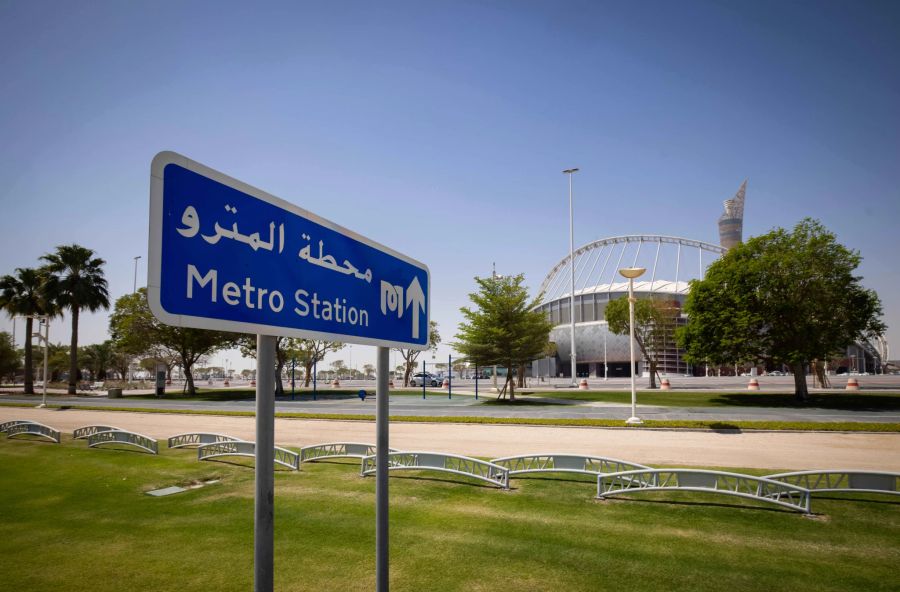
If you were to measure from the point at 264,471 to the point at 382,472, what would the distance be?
1.00 m

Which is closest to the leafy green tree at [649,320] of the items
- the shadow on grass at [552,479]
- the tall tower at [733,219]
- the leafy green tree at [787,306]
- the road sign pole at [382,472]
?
the leafy green tree at [787,306]

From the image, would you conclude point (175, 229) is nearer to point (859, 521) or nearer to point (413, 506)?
point (413, 506)

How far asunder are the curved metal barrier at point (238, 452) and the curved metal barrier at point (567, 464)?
5229 millimetres

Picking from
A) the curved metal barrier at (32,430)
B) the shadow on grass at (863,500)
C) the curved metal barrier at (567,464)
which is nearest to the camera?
the shadow on grass at (863,500)

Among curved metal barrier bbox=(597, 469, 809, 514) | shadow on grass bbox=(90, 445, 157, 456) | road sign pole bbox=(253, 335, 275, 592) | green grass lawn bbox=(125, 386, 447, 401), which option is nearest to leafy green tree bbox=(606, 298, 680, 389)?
green grass lawn bbox=(125, 386, 447, 401)

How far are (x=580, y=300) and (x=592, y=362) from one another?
1383 cm

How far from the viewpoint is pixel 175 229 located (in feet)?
4.73

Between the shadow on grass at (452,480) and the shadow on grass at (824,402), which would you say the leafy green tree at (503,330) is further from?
the shadow on grass at (452,480)

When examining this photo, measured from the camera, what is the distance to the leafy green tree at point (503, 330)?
117ft

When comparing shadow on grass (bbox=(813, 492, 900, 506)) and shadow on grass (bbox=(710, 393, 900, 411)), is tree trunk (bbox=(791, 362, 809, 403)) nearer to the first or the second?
shadow on grass (bbox=(710, 393, 900, 411))

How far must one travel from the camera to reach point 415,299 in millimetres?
2900

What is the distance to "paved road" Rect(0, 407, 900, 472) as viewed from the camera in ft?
45.0

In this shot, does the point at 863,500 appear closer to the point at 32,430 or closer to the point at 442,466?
the point at 442,466

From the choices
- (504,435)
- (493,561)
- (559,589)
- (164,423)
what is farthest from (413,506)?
(164,423)
